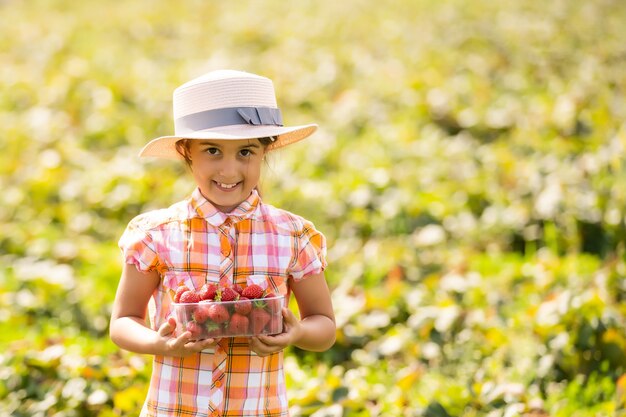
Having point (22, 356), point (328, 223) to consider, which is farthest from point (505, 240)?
point (22, 356)

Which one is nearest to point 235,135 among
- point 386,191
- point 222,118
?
point 222,118

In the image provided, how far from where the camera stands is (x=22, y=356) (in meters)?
3.71

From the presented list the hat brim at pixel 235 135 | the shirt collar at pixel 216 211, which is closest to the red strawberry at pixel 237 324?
the shirt collar at pixel 216 211

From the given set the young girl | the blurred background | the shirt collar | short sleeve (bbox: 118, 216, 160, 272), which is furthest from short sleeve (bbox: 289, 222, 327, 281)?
the blurred background

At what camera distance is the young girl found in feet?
7.70

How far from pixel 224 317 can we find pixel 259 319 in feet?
0.30

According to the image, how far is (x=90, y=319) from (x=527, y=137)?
3.54 meters

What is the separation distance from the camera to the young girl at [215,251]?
2348mm

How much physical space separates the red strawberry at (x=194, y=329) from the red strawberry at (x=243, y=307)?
10 centimetres

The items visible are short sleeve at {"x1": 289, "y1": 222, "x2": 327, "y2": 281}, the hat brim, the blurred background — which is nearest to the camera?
the hat brim

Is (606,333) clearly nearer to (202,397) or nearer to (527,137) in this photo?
(202,397)

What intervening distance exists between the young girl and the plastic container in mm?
154

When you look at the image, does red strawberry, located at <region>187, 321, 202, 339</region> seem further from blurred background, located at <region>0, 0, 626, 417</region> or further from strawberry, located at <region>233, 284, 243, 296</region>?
blurred background, located at <region>0, 0, 626, 417</region>

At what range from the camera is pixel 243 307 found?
2.13 metres
